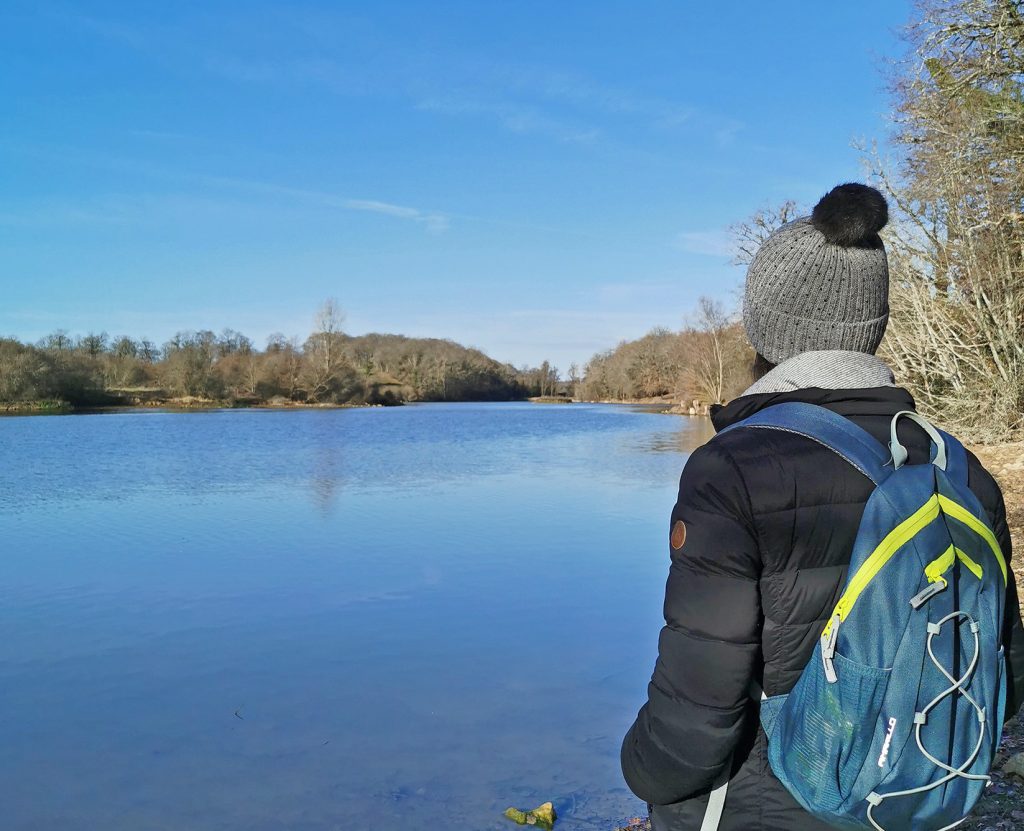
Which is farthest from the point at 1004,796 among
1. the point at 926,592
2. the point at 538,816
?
the point at 926,592

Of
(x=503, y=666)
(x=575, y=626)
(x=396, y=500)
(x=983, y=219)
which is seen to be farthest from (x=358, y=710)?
(x=983, y=219)

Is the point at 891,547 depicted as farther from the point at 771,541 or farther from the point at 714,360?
the point at 714,360

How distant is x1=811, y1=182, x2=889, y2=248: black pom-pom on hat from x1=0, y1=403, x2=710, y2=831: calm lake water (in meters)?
3.20

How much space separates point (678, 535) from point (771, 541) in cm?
15

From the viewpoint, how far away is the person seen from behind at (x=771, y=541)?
1.29m

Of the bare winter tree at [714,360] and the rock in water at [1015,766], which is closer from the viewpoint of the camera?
the rock in water at [1015,766]

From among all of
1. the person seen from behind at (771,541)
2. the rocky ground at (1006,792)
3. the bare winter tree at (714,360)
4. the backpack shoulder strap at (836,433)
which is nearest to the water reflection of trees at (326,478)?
the rocky ground at (1006,792)

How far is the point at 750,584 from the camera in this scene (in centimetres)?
131

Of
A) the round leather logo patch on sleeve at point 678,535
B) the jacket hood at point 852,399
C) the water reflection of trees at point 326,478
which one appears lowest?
the water reflection of trees at point 326,478

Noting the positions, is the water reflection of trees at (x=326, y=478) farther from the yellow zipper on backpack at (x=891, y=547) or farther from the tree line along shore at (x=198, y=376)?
the tree line along shore at (x=198, y=376)

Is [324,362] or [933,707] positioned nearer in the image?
[933,707]

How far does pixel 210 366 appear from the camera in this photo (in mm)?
57250

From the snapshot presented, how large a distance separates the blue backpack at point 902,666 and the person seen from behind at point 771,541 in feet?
0.18

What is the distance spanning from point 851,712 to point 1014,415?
598 inches
